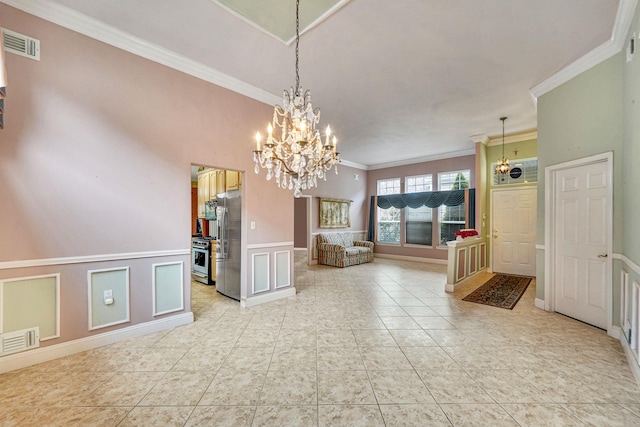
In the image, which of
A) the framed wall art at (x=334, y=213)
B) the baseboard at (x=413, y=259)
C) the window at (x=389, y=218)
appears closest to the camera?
the baseboard at (x=413, y=259)

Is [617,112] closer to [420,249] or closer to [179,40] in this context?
[179,40]

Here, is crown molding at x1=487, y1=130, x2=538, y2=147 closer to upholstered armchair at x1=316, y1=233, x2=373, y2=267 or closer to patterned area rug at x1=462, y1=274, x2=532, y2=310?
patterned area rug at x1=462, y1=274, x2=532, y2=310

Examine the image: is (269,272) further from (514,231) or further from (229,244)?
(514,231)

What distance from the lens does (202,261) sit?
518cm

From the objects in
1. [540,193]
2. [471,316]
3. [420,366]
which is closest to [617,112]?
[540,193]

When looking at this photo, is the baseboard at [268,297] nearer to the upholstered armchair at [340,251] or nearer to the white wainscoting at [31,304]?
the white wainscoting at [31,304]

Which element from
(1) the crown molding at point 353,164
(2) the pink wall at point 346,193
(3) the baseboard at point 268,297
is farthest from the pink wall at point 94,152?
(1) the crown molding at point 353,164

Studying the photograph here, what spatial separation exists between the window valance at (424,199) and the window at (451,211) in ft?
0.83

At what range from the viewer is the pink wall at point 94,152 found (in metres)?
2.23

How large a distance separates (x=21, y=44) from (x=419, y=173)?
803 cm

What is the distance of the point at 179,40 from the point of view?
276 cm

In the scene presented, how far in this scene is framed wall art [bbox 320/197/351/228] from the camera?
295 inches

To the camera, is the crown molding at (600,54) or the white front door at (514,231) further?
the white front door at (514,231)

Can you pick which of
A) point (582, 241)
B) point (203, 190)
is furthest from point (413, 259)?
point (203, 190)
